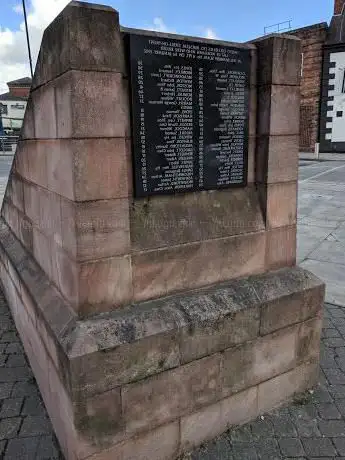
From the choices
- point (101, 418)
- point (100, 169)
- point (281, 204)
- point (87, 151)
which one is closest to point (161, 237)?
point (100, 169)

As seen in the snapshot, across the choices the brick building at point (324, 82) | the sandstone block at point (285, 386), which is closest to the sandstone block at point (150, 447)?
the sandstone block at point (285, 386)

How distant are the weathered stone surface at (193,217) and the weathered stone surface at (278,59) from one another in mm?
811

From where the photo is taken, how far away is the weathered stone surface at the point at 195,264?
2.64 meters

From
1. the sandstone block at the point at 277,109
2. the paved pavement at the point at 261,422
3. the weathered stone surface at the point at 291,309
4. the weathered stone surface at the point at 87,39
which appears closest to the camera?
the weathered stone surface at the point at 87,39

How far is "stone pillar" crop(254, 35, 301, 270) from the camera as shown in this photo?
2816 millimetres

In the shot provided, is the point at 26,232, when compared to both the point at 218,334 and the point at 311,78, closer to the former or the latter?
the point at 218,334

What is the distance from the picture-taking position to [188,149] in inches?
105

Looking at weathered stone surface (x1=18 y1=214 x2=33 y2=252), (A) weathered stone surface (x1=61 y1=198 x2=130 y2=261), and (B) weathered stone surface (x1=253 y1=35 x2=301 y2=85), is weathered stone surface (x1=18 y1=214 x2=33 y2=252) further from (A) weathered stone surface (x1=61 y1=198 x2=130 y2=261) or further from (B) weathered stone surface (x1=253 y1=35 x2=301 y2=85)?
(B) weathered stone surface (x1=253 y1=35 x2=301 y2=85)

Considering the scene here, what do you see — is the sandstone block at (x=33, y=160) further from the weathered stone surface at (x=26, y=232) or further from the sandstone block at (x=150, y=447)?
the sandstone block at (x=150, y=447)

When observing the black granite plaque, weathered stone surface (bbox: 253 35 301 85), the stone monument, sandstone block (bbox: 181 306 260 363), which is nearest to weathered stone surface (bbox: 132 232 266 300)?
the stone monument

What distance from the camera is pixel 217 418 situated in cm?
289

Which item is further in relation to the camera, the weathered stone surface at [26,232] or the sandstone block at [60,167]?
the weathered stone surface at [26,232]

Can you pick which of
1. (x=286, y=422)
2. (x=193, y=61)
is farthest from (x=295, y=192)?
(x=286, y=422)

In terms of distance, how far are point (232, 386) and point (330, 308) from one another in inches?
97.4
